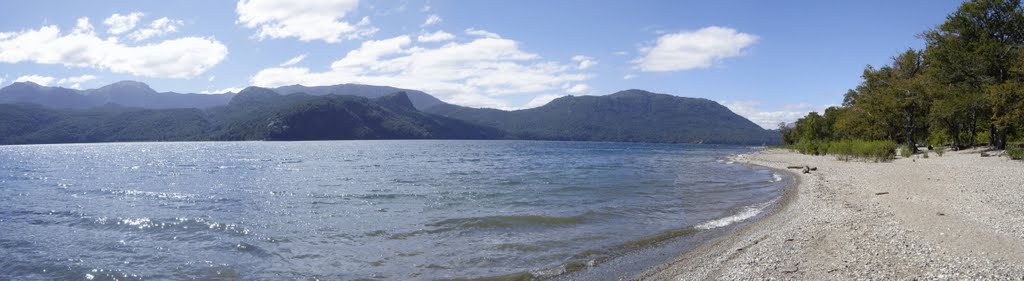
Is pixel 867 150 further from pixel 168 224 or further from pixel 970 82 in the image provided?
pixel 168 224

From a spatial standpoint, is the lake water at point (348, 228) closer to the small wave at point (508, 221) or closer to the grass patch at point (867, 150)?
the small wave at point (508, 221)

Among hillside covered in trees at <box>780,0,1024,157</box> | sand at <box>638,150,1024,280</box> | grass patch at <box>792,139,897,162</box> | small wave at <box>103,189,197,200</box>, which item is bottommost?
small wave at <box>103,189,197,200</box>

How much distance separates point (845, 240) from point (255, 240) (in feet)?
53.3

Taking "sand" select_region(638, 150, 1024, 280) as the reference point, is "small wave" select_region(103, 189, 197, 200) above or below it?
below

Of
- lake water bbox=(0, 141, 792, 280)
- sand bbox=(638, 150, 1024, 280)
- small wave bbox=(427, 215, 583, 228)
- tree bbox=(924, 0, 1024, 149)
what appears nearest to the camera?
A: sand bbox=(638, 150, 1024, 280)

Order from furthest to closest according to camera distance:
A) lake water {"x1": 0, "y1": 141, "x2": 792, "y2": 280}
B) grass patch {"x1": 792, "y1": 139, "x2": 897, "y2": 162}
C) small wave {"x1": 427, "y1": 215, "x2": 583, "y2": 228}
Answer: grass patch {"x1": 792, "y1": 139, "x2": 897, "y2": 162} → small wave {"x1": 427, "y1": 215, "x2": 583, "y2": 228} → lake water {"x1": 0, "y1": 141, "x2": 792, "y2": 280}

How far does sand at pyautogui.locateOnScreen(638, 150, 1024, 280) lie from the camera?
8.47 m

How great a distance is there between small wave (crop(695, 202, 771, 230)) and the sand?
895mm

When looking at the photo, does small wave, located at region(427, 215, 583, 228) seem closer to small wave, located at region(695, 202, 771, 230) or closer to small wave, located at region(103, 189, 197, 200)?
small wave, located at region(695, 202, 771, 230)

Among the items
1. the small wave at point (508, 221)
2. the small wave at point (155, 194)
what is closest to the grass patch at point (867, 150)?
the small wave at point (508, 221)

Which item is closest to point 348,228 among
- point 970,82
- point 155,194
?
point 155,194

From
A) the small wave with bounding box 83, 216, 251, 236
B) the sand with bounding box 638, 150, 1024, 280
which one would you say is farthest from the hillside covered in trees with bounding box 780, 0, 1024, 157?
the small wave with bounding box 83, 216, 251, 236

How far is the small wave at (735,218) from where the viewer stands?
17.0 m

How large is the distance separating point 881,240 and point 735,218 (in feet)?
25.3
